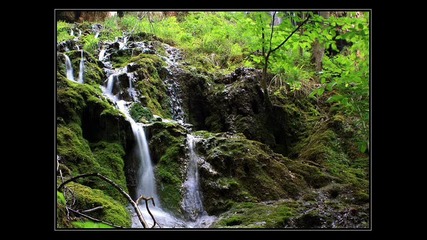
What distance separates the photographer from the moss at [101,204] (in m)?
3.42

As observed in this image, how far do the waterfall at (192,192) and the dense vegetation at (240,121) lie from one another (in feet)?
0.35

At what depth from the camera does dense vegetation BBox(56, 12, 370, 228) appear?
3.41 metres

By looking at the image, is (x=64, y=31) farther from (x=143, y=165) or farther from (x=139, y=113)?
(x=143, y=165)

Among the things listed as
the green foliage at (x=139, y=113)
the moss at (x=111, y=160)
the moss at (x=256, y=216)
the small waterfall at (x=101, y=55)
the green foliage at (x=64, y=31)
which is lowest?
the moss at (x=256, y=216)

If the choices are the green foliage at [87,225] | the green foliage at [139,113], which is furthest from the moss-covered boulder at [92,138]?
the green foliage at [87,225]

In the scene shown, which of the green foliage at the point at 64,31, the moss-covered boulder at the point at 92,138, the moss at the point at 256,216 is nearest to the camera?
the moss at the point at 256,216

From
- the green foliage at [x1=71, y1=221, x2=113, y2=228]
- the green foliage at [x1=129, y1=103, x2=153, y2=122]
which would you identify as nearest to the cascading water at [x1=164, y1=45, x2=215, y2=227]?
the green foliage at [x1=129, y1=103, x2=153, y2=122]

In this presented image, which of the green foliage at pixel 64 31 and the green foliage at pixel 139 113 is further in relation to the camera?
the green foliage at pixel 64 31

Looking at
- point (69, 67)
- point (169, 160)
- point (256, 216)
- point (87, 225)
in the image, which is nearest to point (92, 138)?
point (169, 160)

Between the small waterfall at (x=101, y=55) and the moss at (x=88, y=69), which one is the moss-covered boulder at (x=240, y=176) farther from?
the small waterfall at (x=101, y=55)

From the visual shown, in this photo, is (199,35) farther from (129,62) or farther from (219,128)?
(219,128)

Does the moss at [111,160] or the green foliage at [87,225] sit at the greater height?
the moss at [111,160]

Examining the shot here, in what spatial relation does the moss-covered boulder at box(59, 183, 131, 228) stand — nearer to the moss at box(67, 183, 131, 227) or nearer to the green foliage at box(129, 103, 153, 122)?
the moss at box(67, 183, 131, 227)
